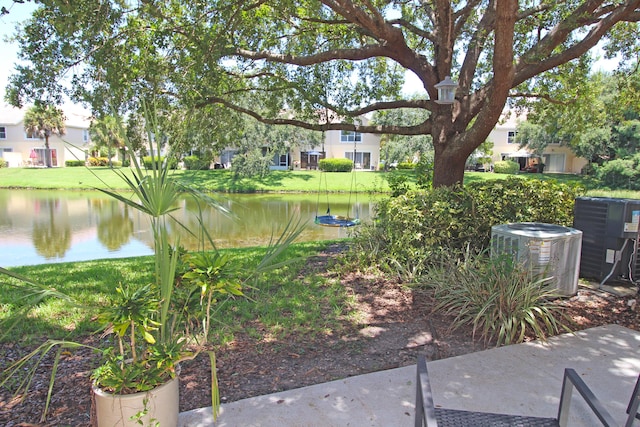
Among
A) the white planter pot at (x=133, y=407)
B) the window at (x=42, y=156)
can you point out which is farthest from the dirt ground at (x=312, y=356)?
the window at (x=42, y=156)

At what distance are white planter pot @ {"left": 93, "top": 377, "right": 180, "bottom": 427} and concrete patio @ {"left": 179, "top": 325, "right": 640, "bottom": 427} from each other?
317 millimetres

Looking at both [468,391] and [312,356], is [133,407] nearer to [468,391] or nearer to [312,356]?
[312,356]

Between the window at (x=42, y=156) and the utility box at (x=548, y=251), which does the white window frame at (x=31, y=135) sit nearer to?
the window at (x=42, y=156)

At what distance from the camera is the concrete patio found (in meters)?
2.74

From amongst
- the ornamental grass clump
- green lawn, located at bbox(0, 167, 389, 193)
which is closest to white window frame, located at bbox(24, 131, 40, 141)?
green lawn, located at bbox(0, 167, 389, 193)

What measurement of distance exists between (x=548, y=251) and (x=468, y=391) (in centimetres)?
225

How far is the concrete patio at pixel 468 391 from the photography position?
2.74m

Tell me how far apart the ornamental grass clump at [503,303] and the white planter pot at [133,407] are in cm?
274

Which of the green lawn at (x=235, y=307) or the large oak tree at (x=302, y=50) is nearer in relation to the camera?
the green lawn at (x=235, y=307)

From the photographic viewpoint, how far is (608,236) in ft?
17.1

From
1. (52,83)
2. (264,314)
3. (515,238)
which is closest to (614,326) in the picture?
(515,238)

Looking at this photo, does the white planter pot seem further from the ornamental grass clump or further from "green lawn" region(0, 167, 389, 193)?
"green lawn" region(0, 167, 389, 193)

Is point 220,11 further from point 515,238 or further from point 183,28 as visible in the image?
point 515,238

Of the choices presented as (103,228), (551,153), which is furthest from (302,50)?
(551,153)
